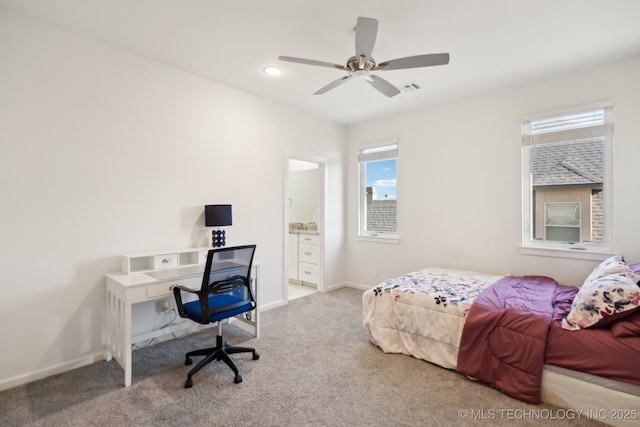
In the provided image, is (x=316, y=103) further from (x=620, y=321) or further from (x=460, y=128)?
(x=620, y=321)

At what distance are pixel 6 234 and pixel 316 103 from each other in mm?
A: 3329

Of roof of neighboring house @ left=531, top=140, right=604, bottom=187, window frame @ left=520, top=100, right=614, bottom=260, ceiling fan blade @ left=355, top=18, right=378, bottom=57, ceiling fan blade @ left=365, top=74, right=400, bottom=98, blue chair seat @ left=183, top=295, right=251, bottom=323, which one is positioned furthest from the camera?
roof of neighboring house @ left=531, top=140, right=604, bottom=187

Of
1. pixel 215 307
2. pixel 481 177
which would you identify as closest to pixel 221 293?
pixel 215 307

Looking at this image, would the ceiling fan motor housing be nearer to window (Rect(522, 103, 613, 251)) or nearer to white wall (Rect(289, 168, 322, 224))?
window (Rect(522, 103, 613, 251))

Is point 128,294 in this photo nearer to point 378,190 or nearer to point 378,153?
point 378,190

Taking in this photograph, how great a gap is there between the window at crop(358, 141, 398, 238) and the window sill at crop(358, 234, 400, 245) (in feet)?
0.11

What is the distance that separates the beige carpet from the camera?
6.17 feet

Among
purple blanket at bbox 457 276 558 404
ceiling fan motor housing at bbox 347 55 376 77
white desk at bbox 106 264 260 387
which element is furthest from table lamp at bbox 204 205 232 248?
purple blanket at bbox 457 276 558 404

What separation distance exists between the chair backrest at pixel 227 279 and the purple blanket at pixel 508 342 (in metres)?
1.83

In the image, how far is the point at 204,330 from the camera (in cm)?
329

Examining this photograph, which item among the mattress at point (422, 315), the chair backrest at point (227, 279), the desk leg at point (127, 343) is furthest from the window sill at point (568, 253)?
the desk leg at point (127, 343)

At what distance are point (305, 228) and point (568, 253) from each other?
3717 millimetres

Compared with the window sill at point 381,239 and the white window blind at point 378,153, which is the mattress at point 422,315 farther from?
the white window blind at point 378,153

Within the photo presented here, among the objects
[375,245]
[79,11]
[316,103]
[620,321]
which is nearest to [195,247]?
[79,11]
